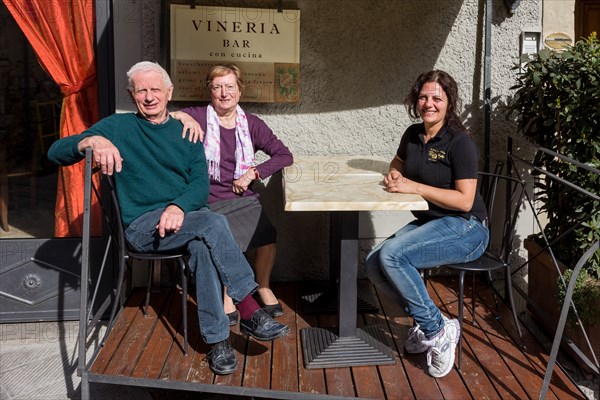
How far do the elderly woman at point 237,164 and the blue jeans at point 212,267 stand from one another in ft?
1.49

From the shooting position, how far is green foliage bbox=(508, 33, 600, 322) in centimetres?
333

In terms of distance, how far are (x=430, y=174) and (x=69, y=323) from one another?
7.61 feet

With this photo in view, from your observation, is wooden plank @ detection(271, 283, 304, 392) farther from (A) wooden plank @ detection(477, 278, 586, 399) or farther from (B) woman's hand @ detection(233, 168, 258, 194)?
(A) wooden plank @ detection(477, 278, 586, 399)

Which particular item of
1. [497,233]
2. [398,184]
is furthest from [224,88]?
[497,233]

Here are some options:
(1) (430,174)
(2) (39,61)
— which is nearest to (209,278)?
(1) (430,174)

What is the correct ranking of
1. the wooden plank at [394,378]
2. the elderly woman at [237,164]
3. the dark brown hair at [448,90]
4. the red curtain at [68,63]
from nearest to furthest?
the wooden plank at [394,378] < the dark brown hair at [448,90] < the elderly woman at [237,164] < the red curtain at [68,63]

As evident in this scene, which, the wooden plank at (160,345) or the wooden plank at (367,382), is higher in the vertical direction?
the wooden plank at (160,345)

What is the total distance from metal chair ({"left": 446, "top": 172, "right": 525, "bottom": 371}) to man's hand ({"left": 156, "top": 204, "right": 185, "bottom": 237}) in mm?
1285

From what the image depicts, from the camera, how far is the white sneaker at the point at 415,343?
3076 millimetres

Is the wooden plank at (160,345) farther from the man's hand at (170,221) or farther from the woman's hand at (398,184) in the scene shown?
the woman's hand at (398,184)

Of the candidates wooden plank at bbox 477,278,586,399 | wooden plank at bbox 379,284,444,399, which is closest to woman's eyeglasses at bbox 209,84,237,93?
wooden plank at bbox 379,284,444,399

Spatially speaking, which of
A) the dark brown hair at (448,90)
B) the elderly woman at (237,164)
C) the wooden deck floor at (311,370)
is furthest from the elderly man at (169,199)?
the dark brown hair at (448,90)

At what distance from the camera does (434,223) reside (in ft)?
10.2

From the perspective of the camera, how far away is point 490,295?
3916 mm
